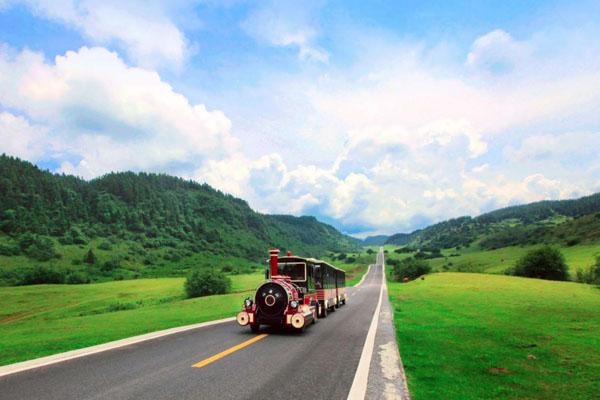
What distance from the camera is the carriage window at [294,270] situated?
19.5 metres

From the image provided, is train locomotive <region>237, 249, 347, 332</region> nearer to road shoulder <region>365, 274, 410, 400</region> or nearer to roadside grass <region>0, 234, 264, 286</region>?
road shoulder <region>365, 274, 410, 400</region>

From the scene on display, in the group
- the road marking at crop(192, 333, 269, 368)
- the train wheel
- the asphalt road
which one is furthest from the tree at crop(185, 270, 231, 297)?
the asphalt road

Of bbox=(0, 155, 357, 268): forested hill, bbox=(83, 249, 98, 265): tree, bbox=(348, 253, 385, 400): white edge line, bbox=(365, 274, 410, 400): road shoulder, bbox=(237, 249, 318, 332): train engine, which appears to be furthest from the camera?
bbox=(0, 155, 357, 268): forested hill

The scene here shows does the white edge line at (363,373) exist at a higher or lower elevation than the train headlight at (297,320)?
lower

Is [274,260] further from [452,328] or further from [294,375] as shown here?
[452,328]

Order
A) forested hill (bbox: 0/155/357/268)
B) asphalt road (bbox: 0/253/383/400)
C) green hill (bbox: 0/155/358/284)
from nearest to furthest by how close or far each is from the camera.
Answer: asphalt road (bbox: 0/253/383/400), green hill (bbox: 0/155/358/284), forested hill (bbox: 0/155/357/268)

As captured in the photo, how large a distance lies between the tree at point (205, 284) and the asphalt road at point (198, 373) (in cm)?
4635

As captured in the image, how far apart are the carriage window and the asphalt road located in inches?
220

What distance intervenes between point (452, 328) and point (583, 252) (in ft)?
348

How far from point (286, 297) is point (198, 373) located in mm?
7079

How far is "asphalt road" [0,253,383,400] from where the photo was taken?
298 inches

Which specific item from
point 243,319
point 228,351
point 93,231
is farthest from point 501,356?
point 93,231

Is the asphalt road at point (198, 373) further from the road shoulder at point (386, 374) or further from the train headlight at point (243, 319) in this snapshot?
the train headlight at point (243, 319)

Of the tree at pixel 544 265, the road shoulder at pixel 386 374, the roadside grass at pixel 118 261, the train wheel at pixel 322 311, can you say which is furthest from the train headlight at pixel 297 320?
the roadside grass at pixel 118 261
